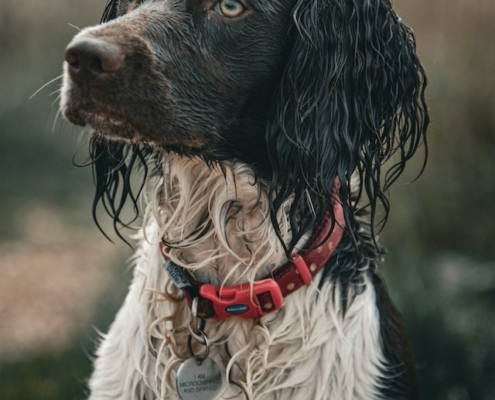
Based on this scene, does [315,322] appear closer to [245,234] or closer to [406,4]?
[245,234]

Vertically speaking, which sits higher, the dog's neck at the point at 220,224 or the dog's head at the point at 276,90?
the dog's head at the point at 276,90

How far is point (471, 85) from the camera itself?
332 cm

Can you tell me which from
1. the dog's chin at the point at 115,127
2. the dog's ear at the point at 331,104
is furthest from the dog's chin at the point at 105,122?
the dog's ear at the point at 331,104

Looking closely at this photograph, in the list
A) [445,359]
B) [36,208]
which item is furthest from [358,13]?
[36,208]

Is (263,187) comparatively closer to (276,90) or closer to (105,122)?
(276,90)

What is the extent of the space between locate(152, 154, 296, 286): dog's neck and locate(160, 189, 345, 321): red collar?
0.12ft

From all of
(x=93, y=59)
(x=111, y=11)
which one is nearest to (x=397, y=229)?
(x=111, y=11)

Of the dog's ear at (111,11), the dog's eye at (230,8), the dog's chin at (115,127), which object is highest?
the dog's eye at (230,8)

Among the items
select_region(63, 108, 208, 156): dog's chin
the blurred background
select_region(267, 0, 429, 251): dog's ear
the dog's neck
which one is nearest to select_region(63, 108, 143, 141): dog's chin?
select_region(63, 108, 208, 156): dog's chin

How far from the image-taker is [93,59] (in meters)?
1.99

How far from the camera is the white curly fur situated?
2.32 meters

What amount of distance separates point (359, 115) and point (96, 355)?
1186mm

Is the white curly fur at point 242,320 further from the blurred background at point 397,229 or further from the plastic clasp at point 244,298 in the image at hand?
the blurred background at point 397,229

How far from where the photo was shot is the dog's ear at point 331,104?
222 centimetres
